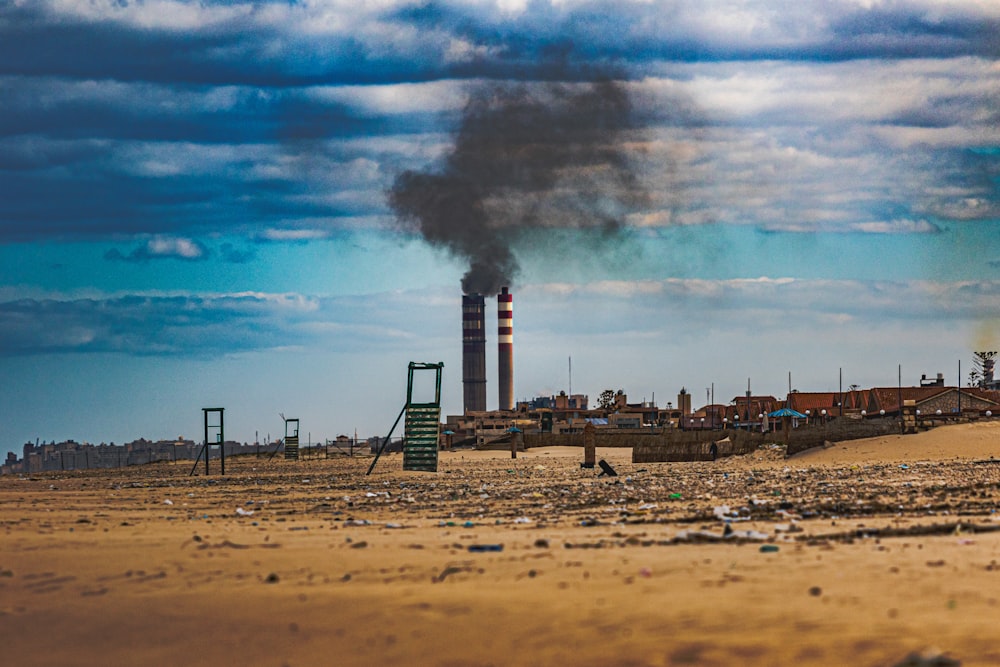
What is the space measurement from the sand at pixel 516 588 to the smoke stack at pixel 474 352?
5959 inches

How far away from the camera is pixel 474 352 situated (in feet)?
563

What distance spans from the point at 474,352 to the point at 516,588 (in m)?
162

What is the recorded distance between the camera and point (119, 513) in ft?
60.9

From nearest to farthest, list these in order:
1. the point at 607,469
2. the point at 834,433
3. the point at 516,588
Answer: the point at 516,588 → the point at 607,469 → the point at 834,433

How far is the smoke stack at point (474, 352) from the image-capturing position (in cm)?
16800

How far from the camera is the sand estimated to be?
24.4 ft

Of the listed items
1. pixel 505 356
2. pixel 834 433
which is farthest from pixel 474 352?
pixel 834 433

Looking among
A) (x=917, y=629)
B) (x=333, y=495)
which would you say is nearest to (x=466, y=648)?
(x=917, y=629)

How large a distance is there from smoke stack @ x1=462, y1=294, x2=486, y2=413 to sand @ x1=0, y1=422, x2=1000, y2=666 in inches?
5959

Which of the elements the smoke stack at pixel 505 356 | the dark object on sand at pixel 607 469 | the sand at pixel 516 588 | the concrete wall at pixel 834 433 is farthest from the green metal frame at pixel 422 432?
the smoke stack at pixel 505 356

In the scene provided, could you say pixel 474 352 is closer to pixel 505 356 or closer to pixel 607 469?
pixel 505 356

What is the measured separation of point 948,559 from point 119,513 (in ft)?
40.6

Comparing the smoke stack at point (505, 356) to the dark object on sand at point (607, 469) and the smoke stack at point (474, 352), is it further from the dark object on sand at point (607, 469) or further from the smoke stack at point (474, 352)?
the dark object on sand at point (607, 469)

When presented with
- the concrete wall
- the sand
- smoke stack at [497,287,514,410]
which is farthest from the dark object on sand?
smoke stack at [497,287,514,410]
